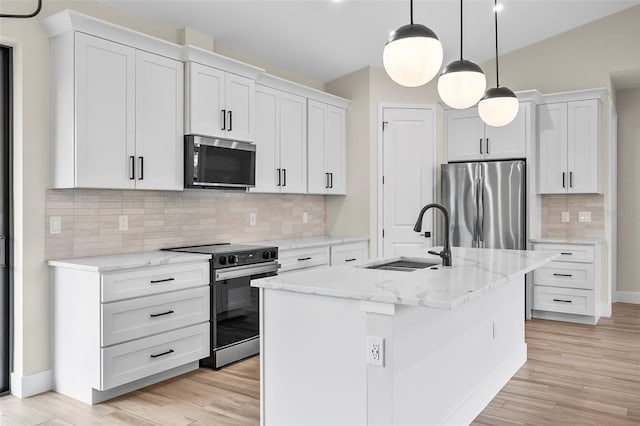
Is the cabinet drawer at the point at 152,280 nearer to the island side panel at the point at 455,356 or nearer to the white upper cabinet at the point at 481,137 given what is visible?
the island side panel at the point at 455,356

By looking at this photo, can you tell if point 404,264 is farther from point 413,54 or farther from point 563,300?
point 563,300

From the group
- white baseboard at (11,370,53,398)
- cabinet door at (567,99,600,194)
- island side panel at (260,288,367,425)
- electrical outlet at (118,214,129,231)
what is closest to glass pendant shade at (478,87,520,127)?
island side panel at (260,288,367,425)

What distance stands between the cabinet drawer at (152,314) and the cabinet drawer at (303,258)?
38.5 inches

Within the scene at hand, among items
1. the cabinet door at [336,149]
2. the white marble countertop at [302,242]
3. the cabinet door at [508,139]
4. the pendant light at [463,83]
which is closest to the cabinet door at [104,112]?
the white marble countertop at [302,242]

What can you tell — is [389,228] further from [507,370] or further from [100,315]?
[100,315]

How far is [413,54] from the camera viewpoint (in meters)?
2.29

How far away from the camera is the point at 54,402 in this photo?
128 inches

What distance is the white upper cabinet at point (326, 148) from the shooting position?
5535mm

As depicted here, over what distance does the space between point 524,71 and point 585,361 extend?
343 centimetres

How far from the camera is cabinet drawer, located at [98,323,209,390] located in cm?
321

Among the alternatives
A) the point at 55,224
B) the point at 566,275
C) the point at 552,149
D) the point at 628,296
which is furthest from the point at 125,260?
the point at 628,296

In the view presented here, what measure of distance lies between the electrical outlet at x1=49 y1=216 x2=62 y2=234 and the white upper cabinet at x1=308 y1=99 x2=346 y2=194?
2625 mm

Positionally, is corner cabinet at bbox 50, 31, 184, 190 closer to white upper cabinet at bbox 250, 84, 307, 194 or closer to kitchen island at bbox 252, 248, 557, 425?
white upper cabinet at bbox 250, 84, 307, 194

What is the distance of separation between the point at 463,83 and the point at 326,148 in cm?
306
